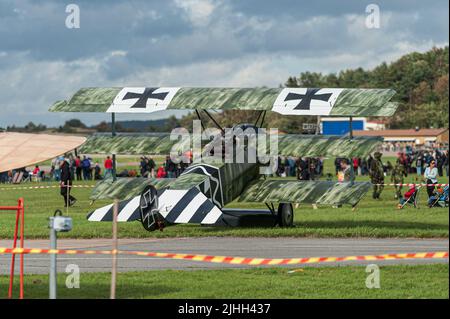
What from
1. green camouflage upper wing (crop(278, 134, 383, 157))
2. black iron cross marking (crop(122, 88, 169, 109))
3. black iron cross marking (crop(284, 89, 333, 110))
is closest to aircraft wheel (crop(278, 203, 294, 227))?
green camouflage upper wing (crop(278, 134, 383, 157))

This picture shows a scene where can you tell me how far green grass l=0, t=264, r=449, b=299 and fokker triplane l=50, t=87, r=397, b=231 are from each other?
20.1 feet

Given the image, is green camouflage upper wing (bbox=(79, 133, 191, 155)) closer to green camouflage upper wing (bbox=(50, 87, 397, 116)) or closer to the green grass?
green camouflage upper wing (bbox=(50, 87, 397, 116))

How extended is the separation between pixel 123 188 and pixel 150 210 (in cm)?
412

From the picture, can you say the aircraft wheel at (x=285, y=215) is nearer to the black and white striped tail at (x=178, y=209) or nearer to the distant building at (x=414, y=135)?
the black and white striped tail at (x=178, y=209)

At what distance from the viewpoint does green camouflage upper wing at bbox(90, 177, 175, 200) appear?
1080 inches

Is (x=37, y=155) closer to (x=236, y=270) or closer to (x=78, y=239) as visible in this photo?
(x=236, y=270)

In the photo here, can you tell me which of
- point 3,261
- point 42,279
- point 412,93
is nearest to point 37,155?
point 42,279

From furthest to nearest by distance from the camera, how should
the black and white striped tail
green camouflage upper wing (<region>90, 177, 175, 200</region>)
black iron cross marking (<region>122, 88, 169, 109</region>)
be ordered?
green camouflage upper wing (<region>90, 177, 175, 200</region>) < black iron cross marking (<region>122, 88, 169, 109</region>) < the black and white striped tail

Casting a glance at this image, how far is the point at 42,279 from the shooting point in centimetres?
1634

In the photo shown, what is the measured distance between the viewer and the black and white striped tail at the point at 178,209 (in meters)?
22.7

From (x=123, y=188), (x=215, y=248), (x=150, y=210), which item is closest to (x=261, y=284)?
(x=215, y=248)

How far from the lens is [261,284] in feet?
50.2

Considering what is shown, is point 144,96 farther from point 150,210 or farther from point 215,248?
point 215,248
